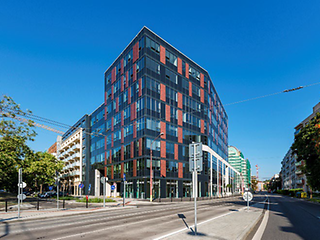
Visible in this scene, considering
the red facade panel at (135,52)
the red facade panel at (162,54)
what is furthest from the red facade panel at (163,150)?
the red facade panel at (135,52)

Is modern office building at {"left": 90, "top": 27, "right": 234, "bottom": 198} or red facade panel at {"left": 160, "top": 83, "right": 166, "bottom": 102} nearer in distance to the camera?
modern office building at {"left": 90, "top": 27, "right": 234, "bottom": 198}

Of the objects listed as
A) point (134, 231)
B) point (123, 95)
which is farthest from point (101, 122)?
point (134, 231)

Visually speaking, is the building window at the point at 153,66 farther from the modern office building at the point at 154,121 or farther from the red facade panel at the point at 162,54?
the red facade panel at the point at 162,54

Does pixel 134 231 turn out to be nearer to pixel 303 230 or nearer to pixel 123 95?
pixel 303 230

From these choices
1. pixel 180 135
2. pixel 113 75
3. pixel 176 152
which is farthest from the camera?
pixel 113 75

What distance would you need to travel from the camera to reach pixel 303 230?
43.2ft

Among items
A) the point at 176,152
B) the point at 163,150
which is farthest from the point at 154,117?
the point at 176,152

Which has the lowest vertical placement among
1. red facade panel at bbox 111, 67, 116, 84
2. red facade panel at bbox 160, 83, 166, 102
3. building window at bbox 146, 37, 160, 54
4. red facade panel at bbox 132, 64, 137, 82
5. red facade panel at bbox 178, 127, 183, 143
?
red facade panel at bbox 178, 127, 183, 143

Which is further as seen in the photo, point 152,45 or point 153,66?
point 152,45

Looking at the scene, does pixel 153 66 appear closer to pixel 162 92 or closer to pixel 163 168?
pixel 162 92

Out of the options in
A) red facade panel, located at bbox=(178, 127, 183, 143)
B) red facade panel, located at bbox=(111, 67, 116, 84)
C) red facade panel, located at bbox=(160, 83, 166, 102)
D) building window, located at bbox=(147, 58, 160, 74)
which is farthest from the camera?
red facade panel, located at bbox=(111, 67, 116, 84)

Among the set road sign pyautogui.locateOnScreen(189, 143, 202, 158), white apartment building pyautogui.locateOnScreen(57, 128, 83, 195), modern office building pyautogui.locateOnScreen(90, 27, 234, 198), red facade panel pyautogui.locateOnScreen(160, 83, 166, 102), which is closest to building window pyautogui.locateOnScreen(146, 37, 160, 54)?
modern office building pyautogui.locateOnScreen(90, 27, 234, 198)

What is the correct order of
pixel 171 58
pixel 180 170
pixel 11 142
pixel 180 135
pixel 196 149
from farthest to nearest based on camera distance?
pixel 171 58 < pixel 180 135 < pixel 180 170 < pixel 11 142 < pixel 196 149

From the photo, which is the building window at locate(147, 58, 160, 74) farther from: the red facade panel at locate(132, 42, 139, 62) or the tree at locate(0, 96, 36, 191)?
the tree at locate(0, 96, 36, 191)
